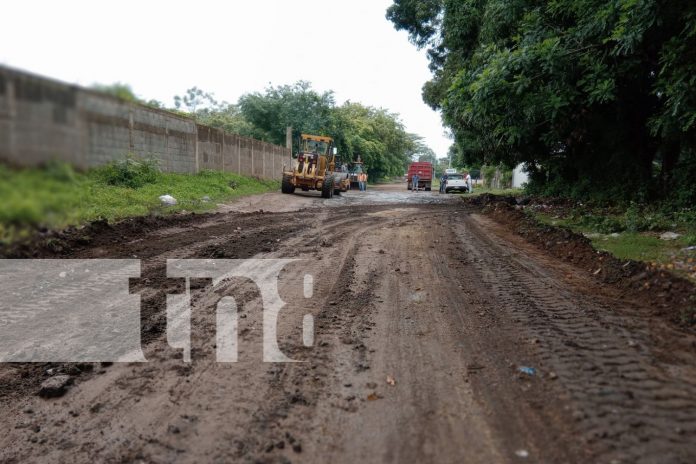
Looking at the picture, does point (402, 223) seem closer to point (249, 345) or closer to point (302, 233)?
point (302, 233)

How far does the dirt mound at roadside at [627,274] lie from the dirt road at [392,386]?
289mm

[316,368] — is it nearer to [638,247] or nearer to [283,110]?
[638,247]

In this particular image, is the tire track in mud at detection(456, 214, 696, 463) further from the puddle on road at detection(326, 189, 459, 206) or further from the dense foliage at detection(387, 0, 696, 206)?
the puddle on road at detection(326, 189, 459, 206)

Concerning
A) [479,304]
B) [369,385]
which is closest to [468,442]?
[369,385]

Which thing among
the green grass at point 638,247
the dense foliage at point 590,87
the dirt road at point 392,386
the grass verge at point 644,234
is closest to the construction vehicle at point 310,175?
the dense foliage at point 590,87

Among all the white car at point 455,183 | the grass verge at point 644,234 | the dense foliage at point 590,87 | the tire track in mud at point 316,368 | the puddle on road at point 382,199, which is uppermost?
the dense foliage at point 590,87

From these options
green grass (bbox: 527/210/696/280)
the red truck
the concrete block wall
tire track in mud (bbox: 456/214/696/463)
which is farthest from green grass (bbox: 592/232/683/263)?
the red truck

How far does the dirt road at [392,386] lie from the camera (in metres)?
2.94

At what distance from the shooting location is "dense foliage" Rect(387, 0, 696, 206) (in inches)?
332

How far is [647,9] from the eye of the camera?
25.6ft

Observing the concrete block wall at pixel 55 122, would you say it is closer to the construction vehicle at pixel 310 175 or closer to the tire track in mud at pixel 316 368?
the tire track in mud at pixel 316 368

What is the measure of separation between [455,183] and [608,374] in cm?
3177

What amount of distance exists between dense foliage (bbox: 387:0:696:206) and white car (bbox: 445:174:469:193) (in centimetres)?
1600

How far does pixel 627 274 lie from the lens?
6.40m
